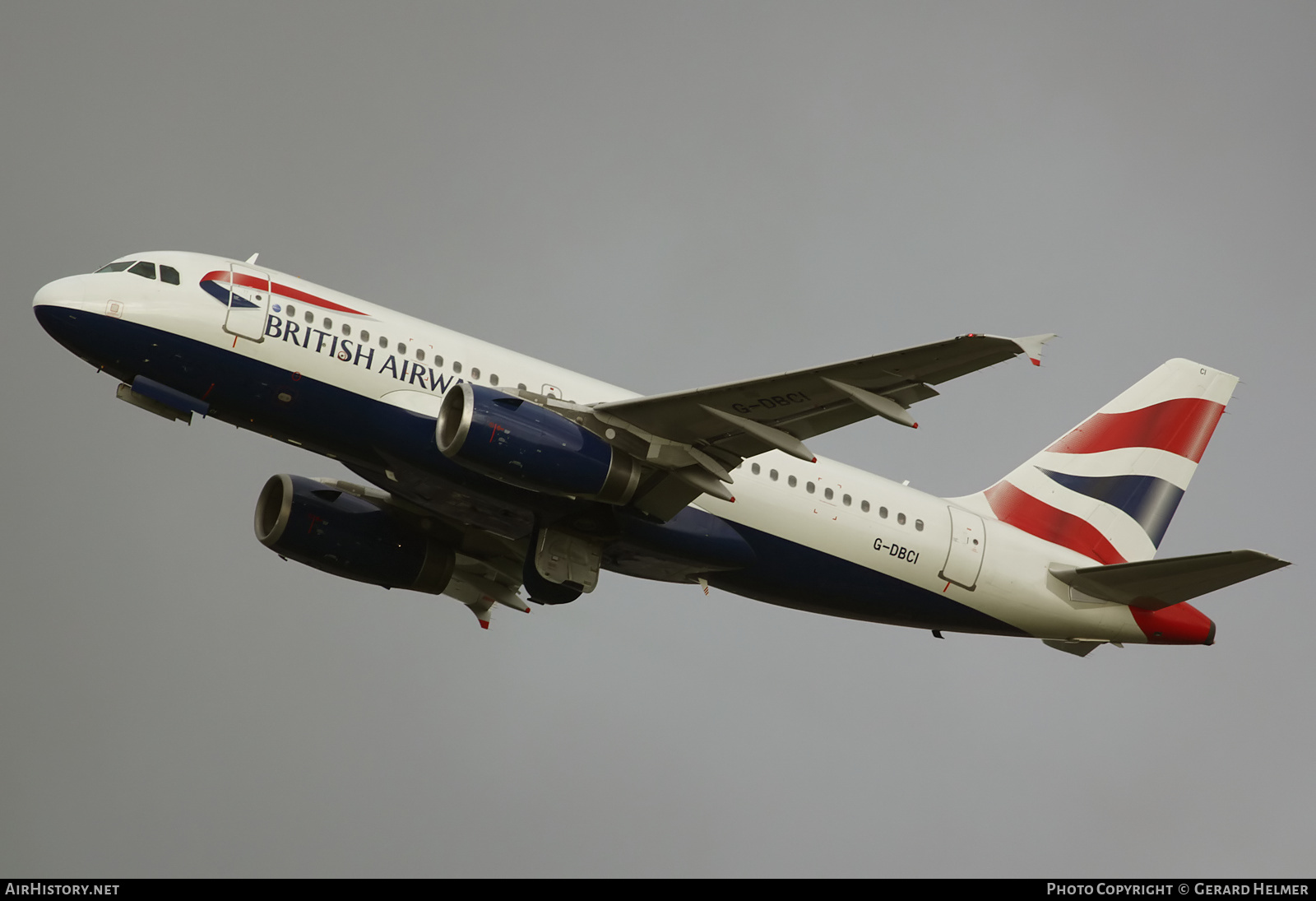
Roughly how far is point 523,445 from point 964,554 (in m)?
11.2

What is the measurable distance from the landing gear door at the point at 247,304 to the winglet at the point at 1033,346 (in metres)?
14.7

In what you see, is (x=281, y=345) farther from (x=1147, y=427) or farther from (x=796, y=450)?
(x=1147, y=427)

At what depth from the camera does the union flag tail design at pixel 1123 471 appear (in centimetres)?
3562

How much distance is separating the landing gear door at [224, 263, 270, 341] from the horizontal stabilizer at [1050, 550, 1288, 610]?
61.2 ft

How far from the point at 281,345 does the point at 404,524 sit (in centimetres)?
769

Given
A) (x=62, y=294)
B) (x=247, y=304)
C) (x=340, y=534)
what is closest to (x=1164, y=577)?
(x=340, y=534)

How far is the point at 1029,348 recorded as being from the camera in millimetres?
24094

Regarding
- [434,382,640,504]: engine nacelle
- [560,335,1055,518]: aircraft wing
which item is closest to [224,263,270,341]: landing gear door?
[434,382,640,504]: engine nacelle

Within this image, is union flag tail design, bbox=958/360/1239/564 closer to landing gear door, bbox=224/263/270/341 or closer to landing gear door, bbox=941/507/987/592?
landing gear door, bbox=941/507/987/592

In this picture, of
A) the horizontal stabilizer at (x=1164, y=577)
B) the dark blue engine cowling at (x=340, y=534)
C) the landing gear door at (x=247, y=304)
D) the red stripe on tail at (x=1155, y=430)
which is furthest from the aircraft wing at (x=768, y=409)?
the red stripe on tail at (x=1155, y=430)

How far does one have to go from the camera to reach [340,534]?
114ft

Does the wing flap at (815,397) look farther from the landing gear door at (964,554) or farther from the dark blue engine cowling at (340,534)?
the dark blue engine cowling at (340,534)

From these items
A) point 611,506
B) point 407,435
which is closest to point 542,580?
point 611,506

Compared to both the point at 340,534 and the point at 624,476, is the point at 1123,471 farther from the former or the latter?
the point at 340,534
